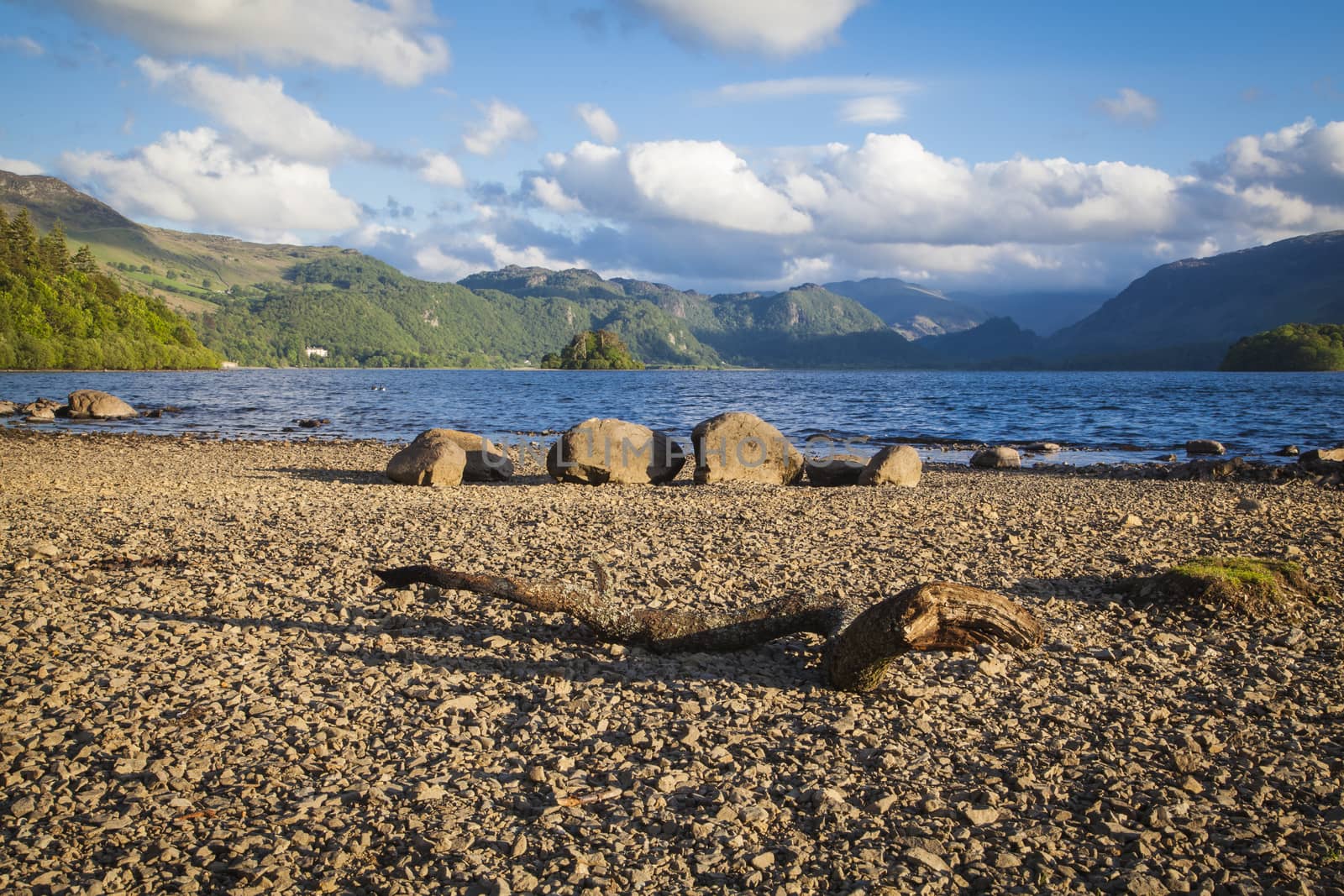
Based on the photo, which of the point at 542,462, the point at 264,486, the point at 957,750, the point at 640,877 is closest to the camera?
the point at 640,877

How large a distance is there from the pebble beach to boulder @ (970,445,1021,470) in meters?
14.9

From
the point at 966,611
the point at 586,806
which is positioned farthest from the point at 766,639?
the point at 586,806

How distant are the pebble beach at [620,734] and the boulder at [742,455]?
7944 millimetres

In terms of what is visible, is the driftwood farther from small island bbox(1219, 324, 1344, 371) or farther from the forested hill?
small island bbox(1219, 324, 1344, 371)

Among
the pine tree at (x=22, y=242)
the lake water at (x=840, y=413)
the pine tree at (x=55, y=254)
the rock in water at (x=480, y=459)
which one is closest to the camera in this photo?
the rock in water at (x=480, y=459)


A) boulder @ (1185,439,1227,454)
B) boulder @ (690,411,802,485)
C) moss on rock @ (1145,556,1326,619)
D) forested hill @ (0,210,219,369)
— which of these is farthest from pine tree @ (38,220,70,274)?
moss on rock @ (1145,556,1326,619)

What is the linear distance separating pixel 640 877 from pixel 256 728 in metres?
3.33

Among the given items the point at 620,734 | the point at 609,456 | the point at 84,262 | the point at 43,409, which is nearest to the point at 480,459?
the point at 609,456

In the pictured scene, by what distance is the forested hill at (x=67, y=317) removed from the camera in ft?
299

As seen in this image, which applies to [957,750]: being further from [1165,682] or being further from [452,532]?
[452,532]

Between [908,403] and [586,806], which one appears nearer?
[586,806]

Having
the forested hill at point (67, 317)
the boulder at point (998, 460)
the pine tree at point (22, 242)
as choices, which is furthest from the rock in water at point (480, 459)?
the pine tree at point (22, 242)

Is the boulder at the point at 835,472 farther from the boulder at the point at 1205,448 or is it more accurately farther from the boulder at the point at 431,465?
the boulder at the point at 1205,448

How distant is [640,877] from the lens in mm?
4242
